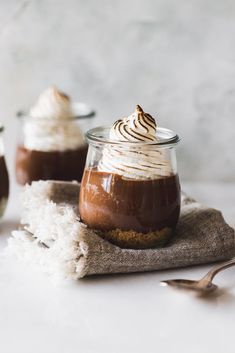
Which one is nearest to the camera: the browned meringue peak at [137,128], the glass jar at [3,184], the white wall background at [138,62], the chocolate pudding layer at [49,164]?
the browned meringue peak at [137,128]

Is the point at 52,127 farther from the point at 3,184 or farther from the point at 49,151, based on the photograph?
the point at 3,184

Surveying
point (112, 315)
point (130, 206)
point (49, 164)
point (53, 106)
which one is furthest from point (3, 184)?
point (112, 315)

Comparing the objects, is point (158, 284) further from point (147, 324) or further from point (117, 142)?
point (117, 142)

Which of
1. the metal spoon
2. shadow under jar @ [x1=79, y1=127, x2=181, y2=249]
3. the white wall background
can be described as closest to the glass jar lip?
shadow under jar @ [x1=79, y1=127, x2=181, y2=249]

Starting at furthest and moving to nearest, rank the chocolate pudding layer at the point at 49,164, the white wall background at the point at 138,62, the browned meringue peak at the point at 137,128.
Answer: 1. the white wall background at the point at 138,62
2. the chocolate pudding layer at the point at 49,164
3. the browned meringue peak at the point at 137,128

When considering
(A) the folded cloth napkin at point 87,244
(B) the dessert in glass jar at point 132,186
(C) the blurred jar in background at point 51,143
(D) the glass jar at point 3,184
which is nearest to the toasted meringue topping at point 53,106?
(C) the blurred jar in background at point 51,143

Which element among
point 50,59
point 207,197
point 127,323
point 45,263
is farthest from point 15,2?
point 127,323

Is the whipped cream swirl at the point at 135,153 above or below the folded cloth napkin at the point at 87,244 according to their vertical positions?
above

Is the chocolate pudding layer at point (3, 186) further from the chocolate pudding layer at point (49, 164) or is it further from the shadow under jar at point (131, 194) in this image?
the shadow under jar at point (131, 194)
